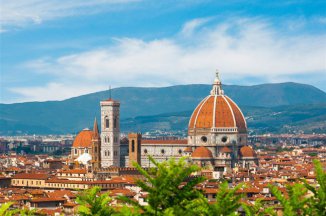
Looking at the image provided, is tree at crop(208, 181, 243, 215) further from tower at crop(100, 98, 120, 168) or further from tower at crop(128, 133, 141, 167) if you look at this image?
tower at crop(100, 98, 120, 168)

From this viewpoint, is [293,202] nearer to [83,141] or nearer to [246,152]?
[246,152]

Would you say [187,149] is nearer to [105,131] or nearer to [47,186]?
[105,131]

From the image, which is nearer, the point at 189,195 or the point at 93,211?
the point at 189,195

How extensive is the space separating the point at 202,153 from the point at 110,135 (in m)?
11.6

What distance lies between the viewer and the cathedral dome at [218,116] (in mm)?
123812

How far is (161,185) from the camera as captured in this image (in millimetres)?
23062

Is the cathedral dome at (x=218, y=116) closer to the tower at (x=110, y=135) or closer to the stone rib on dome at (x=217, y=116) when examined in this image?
the stone rib on dome at (x=217, y=116)

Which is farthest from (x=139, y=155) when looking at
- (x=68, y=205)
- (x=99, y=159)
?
(x=68, y=205)

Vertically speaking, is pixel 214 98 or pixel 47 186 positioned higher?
pixel 214 98

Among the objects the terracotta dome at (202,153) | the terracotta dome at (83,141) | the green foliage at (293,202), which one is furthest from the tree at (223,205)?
the terracotta dome at (83,141)

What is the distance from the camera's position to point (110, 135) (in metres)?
122

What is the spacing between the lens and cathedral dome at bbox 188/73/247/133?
124 m

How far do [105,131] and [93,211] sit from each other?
9557cm

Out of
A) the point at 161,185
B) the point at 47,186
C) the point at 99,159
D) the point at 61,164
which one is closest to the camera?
the point at 161,185
